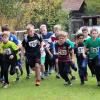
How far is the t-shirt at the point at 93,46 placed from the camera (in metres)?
13.3

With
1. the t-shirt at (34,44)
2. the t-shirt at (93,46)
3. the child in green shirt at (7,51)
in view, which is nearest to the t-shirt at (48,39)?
the t-shirt at (34,44)

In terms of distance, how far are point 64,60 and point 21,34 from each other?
9514 mm

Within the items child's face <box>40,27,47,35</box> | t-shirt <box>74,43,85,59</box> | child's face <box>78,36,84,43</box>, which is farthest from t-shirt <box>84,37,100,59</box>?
child's face <box>40,27,47,35</box>

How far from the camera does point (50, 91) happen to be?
493 inches

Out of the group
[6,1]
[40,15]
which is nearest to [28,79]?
[6,1]

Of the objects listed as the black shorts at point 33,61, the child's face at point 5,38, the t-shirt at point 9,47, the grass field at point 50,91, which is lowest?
the grass field at point 50,91

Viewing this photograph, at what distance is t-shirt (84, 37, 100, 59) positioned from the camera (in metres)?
13.3

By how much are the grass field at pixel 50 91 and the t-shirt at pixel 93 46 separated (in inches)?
35.4

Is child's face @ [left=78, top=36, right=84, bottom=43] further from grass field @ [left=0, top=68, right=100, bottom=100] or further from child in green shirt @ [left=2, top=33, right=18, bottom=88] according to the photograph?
child in green shirt @ [left=2, top=33, right=18, bottom=88]

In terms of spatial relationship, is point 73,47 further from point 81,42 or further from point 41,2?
point 41,2

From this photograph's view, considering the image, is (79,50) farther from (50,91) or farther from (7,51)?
(7,51)

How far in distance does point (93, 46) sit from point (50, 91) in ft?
6.13

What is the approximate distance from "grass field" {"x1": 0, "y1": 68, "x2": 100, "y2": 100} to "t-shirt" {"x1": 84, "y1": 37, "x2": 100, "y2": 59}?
0.90 m

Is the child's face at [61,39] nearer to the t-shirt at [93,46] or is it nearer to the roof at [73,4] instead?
the t-shirt at [93,46]
